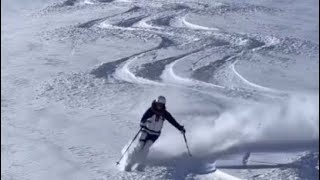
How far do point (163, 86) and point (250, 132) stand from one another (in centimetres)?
337

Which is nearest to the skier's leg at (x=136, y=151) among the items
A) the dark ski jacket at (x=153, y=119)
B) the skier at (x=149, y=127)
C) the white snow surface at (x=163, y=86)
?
the skier at (x=149, y=127)

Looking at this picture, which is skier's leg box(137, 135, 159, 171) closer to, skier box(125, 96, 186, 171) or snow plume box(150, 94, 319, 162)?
skier box(125, 96, 186, 171)

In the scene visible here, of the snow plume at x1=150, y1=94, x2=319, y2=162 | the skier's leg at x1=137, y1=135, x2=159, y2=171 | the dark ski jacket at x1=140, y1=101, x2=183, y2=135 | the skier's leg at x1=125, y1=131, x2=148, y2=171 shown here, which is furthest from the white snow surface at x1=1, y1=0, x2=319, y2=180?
the dark ski jacket at x1=140, y1=101, x2=183, y2=135

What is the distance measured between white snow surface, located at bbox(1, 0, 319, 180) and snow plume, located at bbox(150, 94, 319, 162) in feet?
0.08

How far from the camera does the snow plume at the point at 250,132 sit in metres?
11.2

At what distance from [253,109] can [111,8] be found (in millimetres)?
10884

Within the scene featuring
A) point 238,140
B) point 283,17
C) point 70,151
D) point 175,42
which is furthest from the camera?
point 283,17

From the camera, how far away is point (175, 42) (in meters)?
18.5

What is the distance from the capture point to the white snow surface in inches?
414

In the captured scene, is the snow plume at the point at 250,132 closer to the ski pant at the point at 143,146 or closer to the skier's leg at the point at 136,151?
the ski pant at the point at 143,146

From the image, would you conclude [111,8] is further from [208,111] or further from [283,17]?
[208,111]

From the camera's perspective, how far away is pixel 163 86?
1473cm

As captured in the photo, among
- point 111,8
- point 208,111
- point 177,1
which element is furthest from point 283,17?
point 208,111

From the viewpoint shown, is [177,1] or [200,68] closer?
[200,68]
